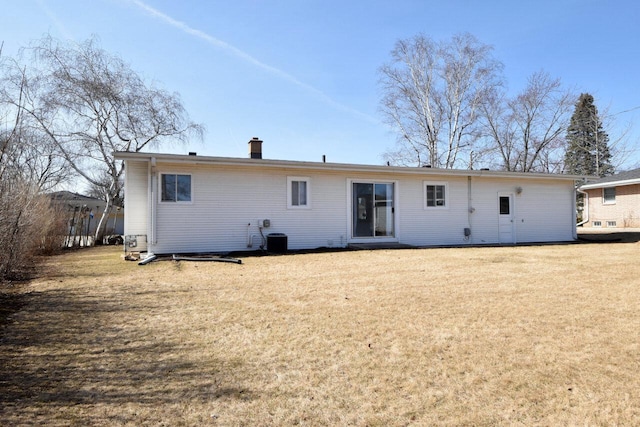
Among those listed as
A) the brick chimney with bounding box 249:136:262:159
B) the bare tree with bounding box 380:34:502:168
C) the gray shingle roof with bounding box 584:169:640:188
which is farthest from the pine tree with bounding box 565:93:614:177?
the brick chimney with bounding box 249:136:262:159

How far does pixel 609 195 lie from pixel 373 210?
19310 millimetres

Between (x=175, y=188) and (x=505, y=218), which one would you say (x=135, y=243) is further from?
(x=505, y=218)

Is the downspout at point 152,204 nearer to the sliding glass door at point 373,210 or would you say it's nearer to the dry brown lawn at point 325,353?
the dry brown lawn at point 325,353

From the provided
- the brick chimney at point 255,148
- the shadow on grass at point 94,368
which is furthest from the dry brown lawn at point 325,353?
the brick chimney at point 255,148

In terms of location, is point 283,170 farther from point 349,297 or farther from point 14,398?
point 14,398

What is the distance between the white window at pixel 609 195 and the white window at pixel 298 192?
21350mm

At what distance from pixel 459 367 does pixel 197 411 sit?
1.98 meters

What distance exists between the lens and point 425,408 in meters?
2.50

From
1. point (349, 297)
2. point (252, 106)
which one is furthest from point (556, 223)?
point (252, 106)

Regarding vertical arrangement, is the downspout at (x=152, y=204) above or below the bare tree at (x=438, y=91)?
below

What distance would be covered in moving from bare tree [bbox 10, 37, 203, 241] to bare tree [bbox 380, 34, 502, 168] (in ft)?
51.6

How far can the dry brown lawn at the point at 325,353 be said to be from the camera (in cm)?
246

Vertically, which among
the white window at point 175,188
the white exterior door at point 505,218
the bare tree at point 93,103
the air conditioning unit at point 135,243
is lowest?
the air conditioning unit at point 135,243

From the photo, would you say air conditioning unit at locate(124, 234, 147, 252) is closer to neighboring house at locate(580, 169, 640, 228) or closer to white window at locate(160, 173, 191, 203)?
white window at locate(160, 173, 191, 203)
